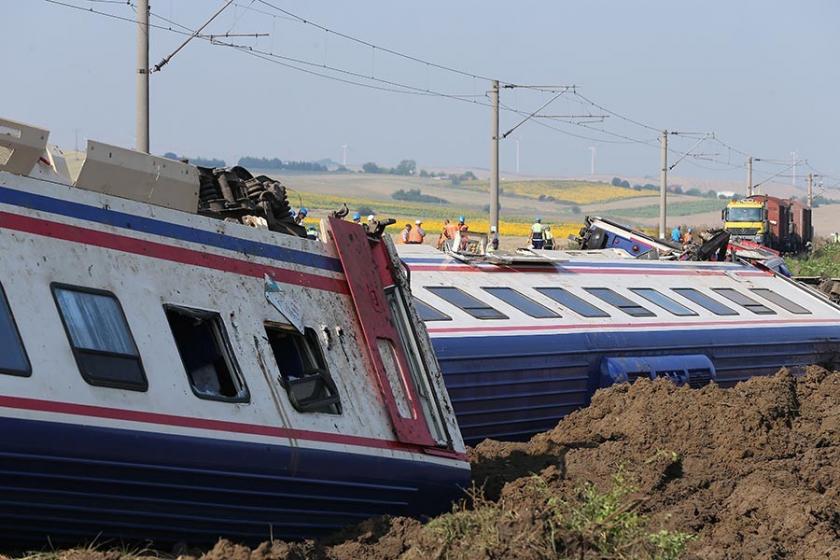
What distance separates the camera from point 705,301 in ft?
58.2

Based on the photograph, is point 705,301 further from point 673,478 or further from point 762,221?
point 762,221

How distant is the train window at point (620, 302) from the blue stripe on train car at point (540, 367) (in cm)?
43

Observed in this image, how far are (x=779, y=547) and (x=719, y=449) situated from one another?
121 inches

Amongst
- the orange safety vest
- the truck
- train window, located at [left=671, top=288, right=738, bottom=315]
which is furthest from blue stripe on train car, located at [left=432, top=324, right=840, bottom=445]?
the truck

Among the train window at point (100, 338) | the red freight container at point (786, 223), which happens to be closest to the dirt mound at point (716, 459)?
the train window at point (100, 338)

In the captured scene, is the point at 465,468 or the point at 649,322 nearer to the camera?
the point at 465,468

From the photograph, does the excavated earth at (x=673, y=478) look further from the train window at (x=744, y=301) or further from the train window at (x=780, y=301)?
the train window at (x=780, y=301)

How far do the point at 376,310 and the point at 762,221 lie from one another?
54.1 meters

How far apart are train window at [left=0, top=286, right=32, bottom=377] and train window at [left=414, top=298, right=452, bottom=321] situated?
6449mm

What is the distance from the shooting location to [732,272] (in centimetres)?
1956

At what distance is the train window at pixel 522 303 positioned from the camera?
14.6 metres

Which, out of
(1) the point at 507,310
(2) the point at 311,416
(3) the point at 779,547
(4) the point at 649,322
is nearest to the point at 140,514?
(2) the point at 311,416

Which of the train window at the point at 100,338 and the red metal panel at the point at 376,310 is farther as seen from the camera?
the red metal panel at the point at 376,310

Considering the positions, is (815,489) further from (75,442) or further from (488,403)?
(75,442)
